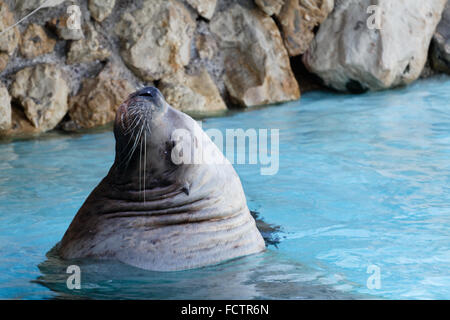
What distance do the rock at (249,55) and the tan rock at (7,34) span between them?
97.6 inches

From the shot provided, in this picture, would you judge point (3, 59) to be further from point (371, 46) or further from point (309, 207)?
point (371, 46)

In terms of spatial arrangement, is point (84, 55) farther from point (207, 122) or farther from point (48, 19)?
point (207, 122)

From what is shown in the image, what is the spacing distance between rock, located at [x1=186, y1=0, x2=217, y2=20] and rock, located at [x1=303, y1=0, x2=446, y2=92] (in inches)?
58.9

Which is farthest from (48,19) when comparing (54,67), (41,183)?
(41,183)

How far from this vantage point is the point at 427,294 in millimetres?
2961

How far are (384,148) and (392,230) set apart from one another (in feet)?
6.71

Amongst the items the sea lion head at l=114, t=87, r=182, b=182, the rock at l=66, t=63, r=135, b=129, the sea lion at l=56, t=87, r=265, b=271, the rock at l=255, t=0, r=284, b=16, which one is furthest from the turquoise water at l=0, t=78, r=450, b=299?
the rock at l=255, t=0, r=284, b=16

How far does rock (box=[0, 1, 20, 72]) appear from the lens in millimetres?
6492

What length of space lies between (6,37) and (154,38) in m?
1.64

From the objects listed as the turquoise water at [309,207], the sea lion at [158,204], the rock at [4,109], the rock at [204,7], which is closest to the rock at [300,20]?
the rock at [204,7]

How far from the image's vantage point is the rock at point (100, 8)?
7129mm

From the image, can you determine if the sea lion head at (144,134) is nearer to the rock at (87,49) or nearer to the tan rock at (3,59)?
the tan rock at (3,59)

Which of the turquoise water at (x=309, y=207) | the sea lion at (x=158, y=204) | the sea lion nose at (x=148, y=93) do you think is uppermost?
the sea lion nose at (x=148, y=93)

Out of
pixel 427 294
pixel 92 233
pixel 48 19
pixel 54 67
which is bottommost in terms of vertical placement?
pixel 427 294
